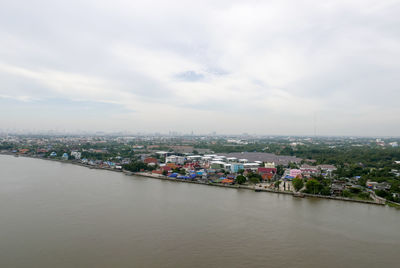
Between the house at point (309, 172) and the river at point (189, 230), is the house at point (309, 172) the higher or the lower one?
the higher one

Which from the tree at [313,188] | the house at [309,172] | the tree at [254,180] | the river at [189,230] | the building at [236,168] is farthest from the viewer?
the building at [236,168]

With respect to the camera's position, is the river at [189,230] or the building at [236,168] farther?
the building at [236,168]

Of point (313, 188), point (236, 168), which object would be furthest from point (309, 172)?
point (313, 188)

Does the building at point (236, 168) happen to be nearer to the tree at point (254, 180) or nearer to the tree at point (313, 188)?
the tree at point (254, 180)

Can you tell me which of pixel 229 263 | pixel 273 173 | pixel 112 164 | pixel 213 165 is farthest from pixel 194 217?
pixel 112 164

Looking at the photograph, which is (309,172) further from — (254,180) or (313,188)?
(313,188)

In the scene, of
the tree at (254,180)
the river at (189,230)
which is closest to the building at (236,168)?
the tree at (254,180)

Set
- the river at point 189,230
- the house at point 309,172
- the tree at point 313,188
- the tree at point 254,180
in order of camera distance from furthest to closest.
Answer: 1. the house at point 309,172
2. the tree at point 254,180
3. the tree at point 313,188
4. the river at point 189,230

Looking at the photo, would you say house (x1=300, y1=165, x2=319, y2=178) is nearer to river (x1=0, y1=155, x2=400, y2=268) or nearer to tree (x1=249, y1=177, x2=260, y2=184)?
tree (x1=249, y1=177, x2=260, y2=184)

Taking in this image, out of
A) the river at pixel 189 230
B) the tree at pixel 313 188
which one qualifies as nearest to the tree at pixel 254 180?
the river at pixel 189 230
